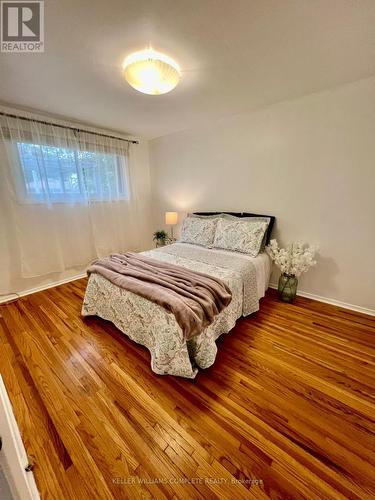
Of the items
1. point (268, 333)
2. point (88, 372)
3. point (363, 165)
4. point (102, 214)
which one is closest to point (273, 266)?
point (268, 333)

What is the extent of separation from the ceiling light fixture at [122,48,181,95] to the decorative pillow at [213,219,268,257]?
1.60 m

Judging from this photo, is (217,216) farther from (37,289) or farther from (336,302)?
(37,289)

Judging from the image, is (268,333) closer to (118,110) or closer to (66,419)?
(66,419)

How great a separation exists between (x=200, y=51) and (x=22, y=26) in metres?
1.16

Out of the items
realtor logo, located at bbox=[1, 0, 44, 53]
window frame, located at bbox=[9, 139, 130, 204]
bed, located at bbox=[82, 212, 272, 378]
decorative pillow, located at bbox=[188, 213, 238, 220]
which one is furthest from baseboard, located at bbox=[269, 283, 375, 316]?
realtor logo, located at bbox=[1, 0, 44, 53]

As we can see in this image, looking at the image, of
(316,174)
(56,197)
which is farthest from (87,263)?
(316,174)

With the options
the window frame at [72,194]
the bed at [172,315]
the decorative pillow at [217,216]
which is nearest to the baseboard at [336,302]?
the bed at [172,315]

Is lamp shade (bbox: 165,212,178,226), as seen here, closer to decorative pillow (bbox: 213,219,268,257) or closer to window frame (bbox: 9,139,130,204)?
window frame (bbox: 9,139,130,204)

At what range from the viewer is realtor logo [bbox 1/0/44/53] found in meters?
1.15

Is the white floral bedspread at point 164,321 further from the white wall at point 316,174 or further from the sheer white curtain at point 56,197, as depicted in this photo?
the sheer white curtain at point 56,197

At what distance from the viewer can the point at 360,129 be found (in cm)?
191

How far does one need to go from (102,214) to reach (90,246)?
1.86ft

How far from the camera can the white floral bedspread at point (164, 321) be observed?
1388 millimetres

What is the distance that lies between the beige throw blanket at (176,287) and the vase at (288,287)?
3.52 ft
